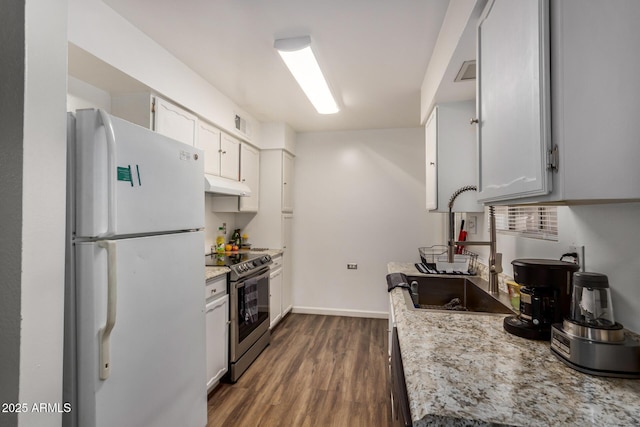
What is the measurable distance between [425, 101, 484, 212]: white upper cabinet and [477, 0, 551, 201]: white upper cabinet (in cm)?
102

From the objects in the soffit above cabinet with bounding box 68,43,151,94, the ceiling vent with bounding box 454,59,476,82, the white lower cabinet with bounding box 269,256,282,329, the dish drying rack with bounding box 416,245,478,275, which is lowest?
the white lower cabinet with bounding box 269,256,282,329

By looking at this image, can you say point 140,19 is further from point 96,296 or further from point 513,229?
point 513,229

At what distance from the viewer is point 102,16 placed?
1641 millimetres

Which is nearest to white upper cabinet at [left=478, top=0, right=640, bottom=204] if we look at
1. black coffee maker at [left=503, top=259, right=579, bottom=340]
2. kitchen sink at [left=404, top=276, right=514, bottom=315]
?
black coffee maker at [left=503, top=259, right=579, bottom=340]

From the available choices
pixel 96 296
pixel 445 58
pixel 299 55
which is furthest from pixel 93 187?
pixel 445 58

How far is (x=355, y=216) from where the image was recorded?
13.5 ft

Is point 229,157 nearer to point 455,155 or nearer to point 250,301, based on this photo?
point 250,301

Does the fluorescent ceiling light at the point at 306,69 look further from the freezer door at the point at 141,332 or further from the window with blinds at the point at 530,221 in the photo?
the window with blinds at the point at 530,221

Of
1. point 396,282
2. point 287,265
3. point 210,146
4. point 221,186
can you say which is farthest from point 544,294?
point 287,265

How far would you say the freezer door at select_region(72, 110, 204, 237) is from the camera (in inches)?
46.6

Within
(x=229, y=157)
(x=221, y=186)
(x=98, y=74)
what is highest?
(x=98, y=74)

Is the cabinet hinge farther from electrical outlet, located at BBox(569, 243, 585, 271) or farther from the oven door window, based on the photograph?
the oven door window

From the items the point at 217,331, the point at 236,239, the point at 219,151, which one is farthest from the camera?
the point at 236,239

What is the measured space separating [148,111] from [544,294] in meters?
2.39
